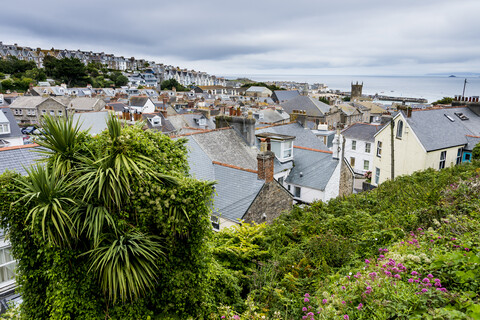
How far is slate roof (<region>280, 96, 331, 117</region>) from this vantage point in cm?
7269

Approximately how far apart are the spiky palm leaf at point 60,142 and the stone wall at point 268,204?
989 centimetres

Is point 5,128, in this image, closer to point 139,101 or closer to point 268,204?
point 268,204

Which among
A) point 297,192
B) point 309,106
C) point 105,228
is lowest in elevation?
point 297,192

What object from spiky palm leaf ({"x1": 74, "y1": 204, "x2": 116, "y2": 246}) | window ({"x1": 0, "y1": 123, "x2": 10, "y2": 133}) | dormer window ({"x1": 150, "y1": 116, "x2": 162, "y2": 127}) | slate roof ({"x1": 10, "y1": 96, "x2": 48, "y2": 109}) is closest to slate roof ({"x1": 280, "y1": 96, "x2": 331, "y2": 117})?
dormer window ({"x1": 150, "y1": 116, "x2": 162, "y2": 127})

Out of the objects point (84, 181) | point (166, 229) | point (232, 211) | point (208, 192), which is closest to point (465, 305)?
point (208, 192)

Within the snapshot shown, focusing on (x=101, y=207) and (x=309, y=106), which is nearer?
(x=101, y=207)

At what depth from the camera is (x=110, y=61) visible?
180 metres

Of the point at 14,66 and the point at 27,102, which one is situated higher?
the point at 14,66

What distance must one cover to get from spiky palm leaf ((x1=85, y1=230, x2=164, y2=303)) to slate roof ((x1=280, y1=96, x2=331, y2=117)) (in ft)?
226

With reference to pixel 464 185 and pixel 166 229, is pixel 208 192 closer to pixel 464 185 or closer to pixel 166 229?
pixel 166 229

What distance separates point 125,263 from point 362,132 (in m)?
37.5

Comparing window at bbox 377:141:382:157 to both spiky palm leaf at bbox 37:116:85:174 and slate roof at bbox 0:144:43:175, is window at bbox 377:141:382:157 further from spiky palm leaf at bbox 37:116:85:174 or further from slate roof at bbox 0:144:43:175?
spiky palm leaf at bbox 37:116:85:174

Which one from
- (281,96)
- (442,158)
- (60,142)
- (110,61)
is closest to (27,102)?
(60,142)

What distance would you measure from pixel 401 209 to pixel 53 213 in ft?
33.5
